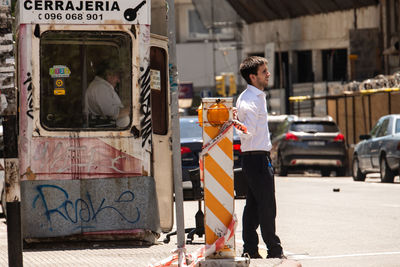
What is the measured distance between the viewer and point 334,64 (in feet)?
186

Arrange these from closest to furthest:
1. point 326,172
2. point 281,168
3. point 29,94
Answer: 1. point 29,94
2. point 281,168
3. point 326,172

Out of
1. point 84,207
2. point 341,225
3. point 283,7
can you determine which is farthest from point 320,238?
point 283,7

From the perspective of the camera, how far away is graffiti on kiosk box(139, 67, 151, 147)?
38.5ft

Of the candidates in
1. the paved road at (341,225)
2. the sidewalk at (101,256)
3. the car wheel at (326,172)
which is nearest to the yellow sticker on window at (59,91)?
the sidewalk at (101,256)

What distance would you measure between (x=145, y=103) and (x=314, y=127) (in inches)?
787

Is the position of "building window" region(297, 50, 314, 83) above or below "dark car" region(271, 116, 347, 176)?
above

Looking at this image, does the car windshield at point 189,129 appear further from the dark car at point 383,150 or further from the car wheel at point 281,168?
the car wheel at point 281,168

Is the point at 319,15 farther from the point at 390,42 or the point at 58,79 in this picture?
the point at 58,79

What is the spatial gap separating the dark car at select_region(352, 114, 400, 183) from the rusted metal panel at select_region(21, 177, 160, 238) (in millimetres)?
13699

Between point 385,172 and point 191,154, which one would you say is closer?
point 191,154

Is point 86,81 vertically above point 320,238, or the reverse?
point 86,81

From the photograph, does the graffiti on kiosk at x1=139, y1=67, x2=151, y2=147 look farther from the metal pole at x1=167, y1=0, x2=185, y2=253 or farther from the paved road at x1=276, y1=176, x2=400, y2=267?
the metal pole at x1=167, y1=0, x2=185, y2=253

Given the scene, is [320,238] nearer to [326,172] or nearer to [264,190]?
[264,190]

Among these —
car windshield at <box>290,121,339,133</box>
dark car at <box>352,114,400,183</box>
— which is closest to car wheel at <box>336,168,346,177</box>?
car windshield at <box>290,121,339,133</box>
